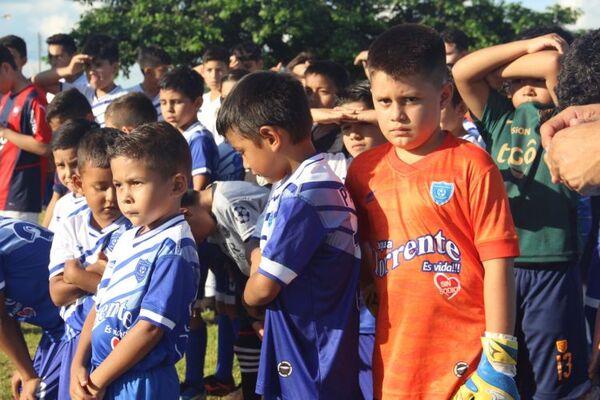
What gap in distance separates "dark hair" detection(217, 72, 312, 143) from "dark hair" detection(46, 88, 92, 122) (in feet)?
8.95

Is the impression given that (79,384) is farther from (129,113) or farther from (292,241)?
(129,113)

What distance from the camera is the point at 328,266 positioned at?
2688 mm

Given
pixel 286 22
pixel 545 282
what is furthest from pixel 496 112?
pixel 286 22

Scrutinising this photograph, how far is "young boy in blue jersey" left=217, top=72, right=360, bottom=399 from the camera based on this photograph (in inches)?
103

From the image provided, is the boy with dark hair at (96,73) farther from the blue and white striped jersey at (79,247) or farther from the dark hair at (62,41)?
the blue and white striped jersey at (79,247)

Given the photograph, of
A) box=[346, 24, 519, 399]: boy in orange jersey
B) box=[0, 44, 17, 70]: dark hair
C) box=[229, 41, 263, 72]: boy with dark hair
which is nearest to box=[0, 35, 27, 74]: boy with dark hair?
box=[0, 44, 17, 70]: dark hair

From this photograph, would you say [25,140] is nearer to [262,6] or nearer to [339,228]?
[339,228]

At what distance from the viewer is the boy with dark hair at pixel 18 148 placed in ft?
21.5

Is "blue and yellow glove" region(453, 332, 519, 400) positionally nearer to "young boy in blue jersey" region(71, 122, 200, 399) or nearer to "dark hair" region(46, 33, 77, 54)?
"young boy in blue jersey" region(71, 122, 200, 399)

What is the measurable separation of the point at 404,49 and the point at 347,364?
1077 millimetres

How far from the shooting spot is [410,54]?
102 inches

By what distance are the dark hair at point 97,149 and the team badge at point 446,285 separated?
5.22 feet

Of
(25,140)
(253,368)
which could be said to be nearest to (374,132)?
(253,368)

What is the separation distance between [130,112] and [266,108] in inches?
86.6
